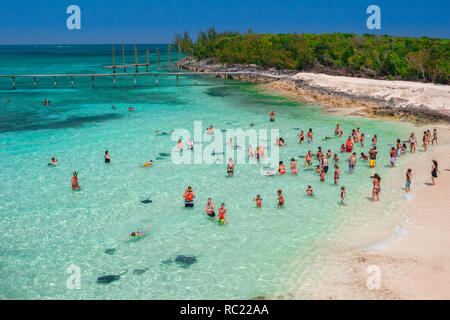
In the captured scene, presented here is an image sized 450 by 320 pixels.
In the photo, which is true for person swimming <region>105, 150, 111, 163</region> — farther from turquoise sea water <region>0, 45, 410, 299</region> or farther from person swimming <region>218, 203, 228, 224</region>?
person swimming <region>218, 203, 228, 224</region>

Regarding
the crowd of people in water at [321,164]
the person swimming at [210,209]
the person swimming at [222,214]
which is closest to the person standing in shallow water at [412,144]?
the crowd of people in water at [321,164]

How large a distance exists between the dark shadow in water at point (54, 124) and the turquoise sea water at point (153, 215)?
0.47 meters

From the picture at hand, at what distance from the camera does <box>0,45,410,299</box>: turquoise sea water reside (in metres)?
13.9

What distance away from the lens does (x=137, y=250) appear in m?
15.9

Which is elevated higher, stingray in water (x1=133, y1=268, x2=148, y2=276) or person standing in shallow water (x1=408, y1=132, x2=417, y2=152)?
person standing in shallow water (x1=408, y1=132, x2=417, y2=152)

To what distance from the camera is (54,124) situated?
40.2 m

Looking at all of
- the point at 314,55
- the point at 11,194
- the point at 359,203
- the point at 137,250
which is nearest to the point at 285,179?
the point at 359,203

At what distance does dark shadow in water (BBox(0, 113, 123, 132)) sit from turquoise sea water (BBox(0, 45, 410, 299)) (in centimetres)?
47

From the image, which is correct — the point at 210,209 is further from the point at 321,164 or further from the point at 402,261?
the point at 321,164

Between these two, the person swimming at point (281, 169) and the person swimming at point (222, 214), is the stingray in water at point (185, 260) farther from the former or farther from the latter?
the person swimming at point (281, 169)

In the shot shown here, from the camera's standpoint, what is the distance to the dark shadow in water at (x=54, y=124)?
125ft

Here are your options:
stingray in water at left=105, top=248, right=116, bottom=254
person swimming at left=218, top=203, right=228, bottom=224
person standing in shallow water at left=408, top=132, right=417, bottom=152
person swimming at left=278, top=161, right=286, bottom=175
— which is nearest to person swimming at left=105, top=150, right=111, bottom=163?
person swimming at left=278, top=161, right=286, bottom=175

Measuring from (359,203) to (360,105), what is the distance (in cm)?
3008
